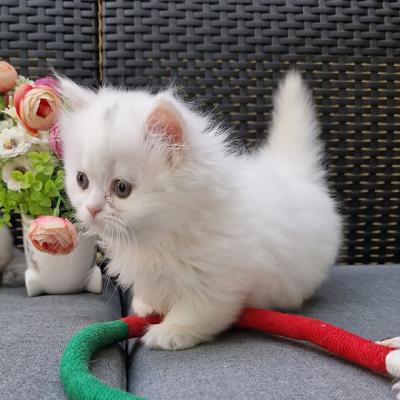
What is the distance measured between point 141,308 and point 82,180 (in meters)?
0.37

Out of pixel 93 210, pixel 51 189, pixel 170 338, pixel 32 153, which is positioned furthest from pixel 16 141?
pixel 170 338

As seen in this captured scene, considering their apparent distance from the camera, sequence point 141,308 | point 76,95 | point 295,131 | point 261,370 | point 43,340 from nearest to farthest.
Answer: point 261,370 < point 43,340 < point 76,95 < point 141,308 < point 295,131

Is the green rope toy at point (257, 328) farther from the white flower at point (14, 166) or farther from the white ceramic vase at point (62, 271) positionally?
the white flower at point (14, 166)

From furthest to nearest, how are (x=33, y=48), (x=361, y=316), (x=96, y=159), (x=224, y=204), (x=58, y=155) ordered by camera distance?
(x=33, y=48) < (x=58, y=155) < (x=361, y=316) < (x=224, y=204) < (x=96, y=159)

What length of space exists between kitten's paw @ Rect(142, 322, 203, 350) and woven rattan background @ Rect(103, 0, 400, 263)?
892 millimetres

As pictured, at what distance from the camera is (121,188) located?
41.4 inches

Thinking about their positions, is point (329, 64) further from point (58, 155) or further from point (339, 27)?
point (58, 155)

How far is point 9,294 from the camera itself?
151 centimetres

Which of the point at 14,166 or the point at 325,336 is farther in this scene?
the point at 14,166

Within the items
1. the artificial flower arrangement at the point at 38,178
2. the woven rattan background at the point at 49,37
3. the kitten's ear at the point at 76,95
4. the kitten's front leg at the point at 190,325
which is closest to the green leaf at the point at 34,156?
the artificial flower arrangement at the point at 38,178

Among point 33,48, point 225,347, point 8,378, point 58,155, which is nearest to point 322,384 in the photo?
point 225,347

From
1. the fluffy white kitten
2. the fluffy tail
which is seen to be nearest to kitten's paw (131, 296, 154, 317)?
the fluffy white kitten

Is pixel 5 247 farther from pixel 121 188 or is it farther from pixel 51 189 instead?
pixel 121 188

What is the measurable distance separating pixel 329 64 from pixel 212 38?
413mm
